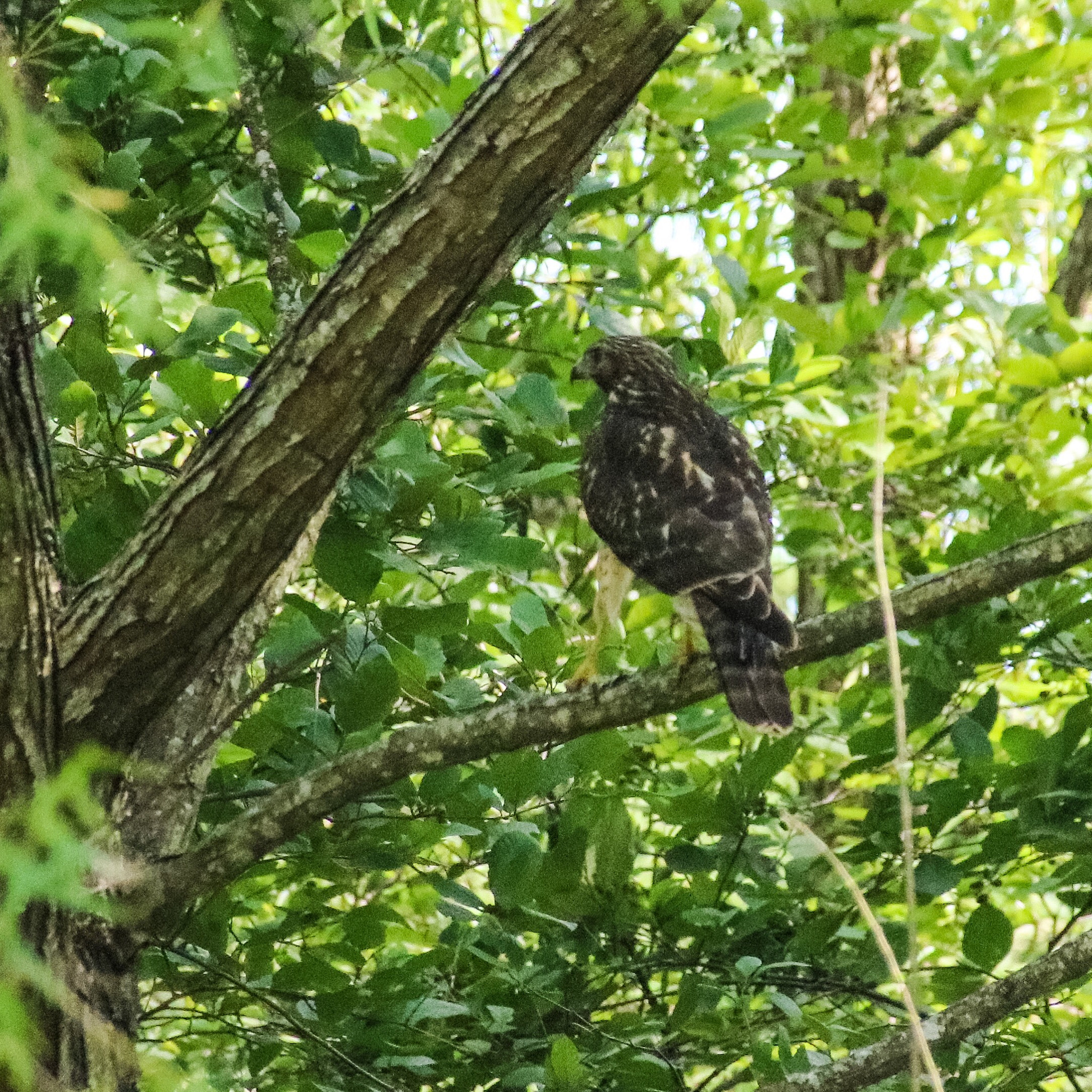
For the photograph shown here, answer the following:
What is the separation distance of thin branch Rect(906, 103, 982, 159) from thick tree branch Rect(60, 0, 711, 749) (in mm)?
3798

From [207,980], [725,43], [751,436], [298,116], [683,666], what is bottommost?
[207,980]

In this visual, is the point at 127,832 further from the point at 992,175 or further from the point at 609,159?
the point at 609,159

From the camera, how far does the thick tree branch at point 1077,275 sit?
5.53 meters

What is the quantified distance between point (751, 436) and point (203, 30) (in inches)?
125

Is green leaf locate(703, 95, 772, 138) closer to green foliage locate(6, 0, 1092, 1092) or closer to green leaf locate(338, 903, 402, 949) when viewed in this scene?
green foliage locate(6, 0, 1092, 1092)

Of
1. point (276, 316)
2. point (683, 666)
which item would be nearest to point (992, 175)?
point (683, 666)

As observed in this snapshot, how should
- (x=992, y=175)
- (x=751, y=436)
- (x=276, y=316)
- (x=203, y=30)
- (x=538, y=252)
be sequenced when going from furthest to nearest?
(x=751, y=436) < (x=992, y=175) < (x=538, y=252) < (x=276, y=316) < (x=203, y=30)

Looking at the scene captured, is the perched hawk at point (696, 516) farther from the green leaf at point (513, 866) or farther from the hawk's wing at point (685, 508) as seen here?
the green leaf at point (513, 866)

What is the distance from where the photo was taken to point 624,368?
406 centimetres

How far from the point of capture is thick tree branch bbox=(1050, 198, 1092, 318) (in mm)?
5527

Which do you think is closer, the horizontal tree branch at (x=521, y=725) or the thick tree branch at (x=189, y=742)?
the horizontal tree branch at (x=521, y=725)

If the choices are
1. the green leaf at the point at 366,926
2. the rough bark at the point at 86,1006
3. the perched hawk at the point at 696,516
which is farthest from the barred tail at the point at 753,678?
the rough bark at the point at 86,1006

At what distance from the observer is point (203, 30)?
1.48 meters

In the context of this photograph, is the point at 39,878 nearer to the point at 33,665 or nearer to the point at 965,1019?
the point at 33,665
